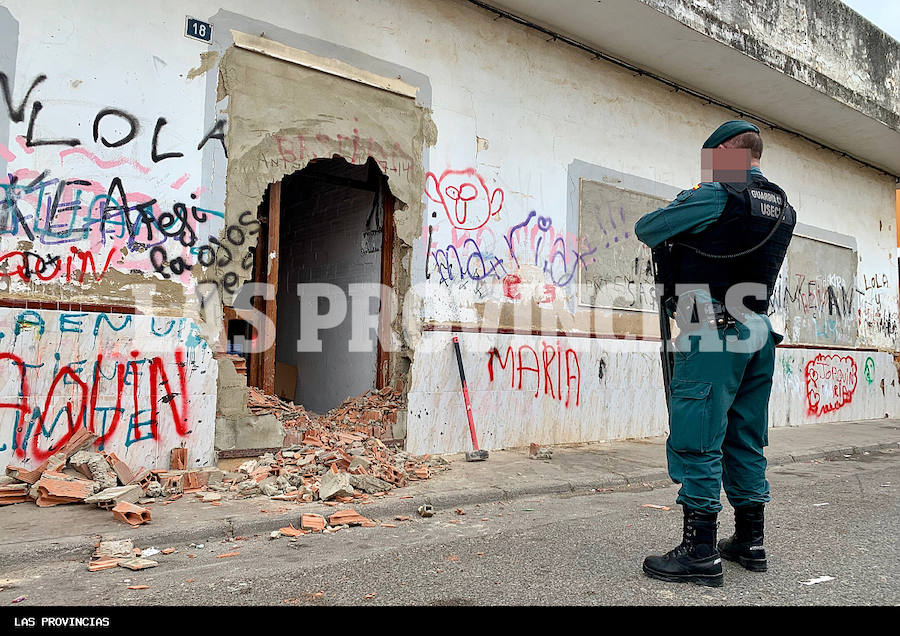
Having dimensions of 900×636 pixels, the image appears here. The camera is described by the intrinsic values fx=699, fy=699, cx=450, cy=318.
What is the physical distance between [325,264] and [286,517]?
4402mm

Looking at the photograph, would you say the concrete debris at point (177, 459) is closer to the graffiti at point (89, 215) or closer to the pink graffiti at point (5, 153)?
the graffiti at point (89, 215)

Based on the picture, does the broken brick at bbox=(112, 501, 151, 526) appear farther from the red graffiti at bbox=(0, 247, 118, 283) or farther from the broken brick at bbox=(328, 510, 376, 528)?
the red graffiti at bbox=(0, 247, 118, 283)

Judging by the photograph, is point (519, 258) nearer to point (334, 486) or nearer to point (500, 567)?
point (334, 486)

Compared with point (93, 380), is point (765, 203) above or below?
above

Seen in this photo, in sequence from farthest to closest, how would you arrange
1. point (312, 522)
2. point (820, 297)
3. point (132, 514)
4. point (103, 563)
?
point (820, 297) → point (312, 522) → point (132, 514) → point (103, 563)

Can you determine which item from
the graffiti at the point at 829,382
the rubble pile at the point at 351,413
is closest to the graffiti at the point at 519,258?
the rubble pile at the point at 351,413

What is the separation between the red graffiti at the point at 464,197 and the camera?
6.88 m

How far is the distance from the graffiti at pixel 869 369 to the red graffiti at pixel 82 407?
11833 mm

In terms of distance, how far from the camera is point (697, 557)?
3.18 meters

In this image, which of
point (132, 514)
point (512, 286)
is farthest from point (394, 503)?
point (512, 286)

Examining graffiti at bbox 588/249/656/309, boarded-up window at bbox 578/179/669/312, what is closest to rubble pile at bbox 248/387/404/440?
boarded-up window at bbox 578/179/669/312

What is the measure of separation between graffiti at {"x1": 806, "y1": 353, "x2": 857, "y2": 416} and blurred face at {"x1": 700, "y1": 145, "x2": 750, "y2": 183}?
918 centimetres

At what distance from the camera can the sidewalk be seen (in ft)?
12.5
